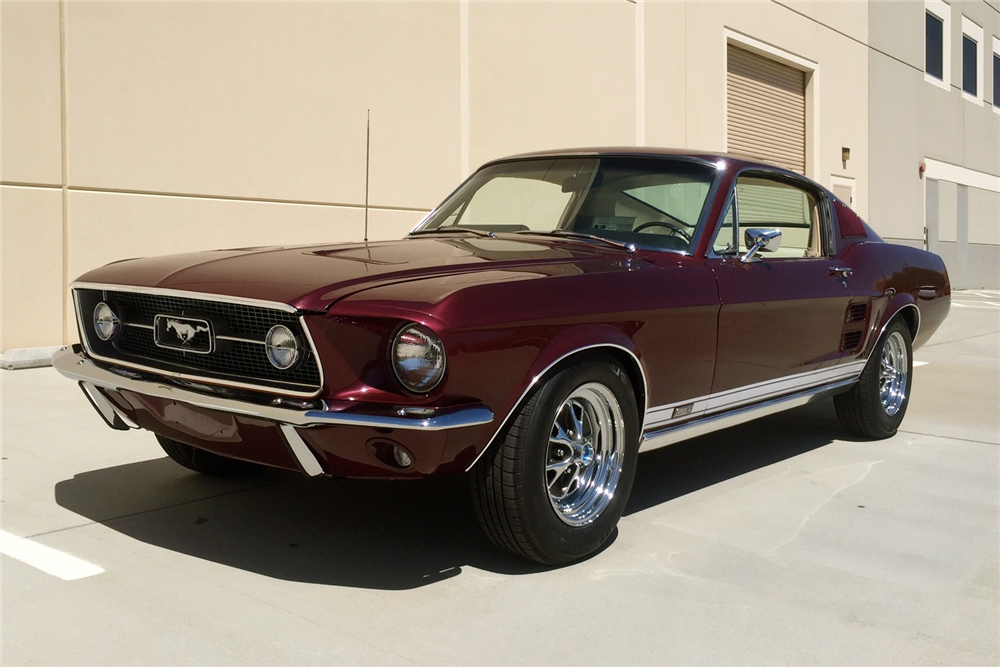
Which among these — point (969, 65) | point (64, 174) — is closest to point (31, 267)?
point (64, 174)

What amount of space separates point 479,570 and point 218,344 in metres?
1.13

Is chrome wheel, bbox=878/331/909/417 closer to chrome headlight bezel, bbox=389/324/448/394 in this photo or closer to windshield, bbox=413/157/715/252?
windshield, bbox=413/157/715/252

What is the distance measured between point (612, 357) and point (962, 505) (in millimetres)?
1908

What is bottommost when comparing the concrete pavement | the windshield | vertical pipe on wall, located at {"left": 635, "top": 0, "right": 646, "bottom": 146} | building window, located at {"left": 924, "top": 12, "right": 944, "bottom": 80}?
the concrete pavement

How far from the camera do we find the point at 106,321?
11.6 ft

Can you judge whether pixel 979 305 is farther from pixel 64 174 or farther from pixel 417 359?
pixel 417 359

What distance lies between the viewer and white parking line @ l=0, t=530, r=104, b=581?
3062mm

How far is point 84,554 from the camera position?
3.24 m

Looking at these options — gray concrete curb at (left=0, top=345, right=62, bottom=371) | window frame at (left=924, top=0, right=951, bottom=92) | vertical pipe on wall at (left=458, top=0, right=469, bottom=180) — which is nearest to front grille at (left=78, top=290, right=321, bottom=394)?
gray concrete curb at (left=0, top=345, right=62, bottom=371)

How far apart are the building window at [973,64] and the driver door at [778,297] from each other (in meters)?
19.9

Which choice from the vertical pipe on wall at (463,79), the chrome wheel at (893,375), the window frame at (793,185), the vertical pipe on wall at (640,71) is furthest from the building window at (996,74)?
the window frame at (793,185)

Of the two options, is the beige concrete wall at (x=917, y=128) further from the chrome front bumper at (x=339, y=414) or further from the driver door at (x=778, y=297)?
the chrome front bumper at (x=339, y=414)

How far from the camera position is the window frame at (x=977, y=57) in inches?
867

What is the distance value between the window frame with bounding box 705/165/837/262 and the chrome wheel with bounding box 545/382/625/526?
961mm
